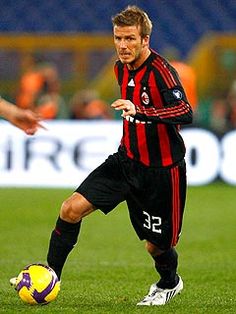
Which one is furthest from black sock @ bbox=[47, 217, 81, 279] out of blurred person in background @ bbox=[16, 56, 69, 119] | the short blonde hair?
blurred person in background @ bbox=[16, 56, 69, 119]

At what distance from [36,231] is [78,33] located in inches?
411

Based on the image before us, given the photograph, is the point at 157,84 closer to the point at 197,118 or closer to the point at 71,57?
the point at 197,118

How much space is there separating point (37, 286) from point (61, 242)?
1.44 ft

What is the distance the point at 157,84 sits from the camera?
270 inches

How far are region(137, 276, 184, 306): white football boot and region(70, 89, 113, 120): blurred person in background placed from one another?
1003 centimetres

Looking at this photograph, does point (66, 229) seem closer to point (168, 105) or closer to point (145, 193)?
point (145, 193)

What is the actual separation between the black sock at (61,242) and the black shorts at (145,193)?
0.80 feet

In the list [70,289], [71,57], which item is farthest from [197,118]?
[70,289]

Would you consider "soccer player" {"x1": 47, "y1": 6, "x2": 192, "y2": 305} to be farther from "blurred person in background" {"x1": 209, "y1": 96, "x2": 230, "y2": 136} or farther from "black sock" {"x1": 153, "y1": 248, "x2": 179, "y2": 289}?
"blurred person in background" {"x1": 209, "y1": 96, "x2": 230, "y2": 136}

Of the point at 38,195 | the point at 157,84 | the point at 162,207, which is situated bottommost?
the point at 38,195

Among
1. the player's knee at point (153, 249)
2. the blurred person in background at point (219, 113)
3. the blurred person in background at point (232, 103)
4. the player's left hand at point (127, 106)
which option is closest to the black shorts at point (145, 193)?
the player's knee at point (153, 249)

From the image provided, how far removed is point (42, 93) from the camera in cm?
1859

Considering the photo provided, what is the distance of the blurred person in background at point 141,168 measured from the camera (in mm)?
6855

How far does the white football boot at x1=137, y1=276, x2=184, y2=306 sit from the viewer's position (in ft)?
23.2
